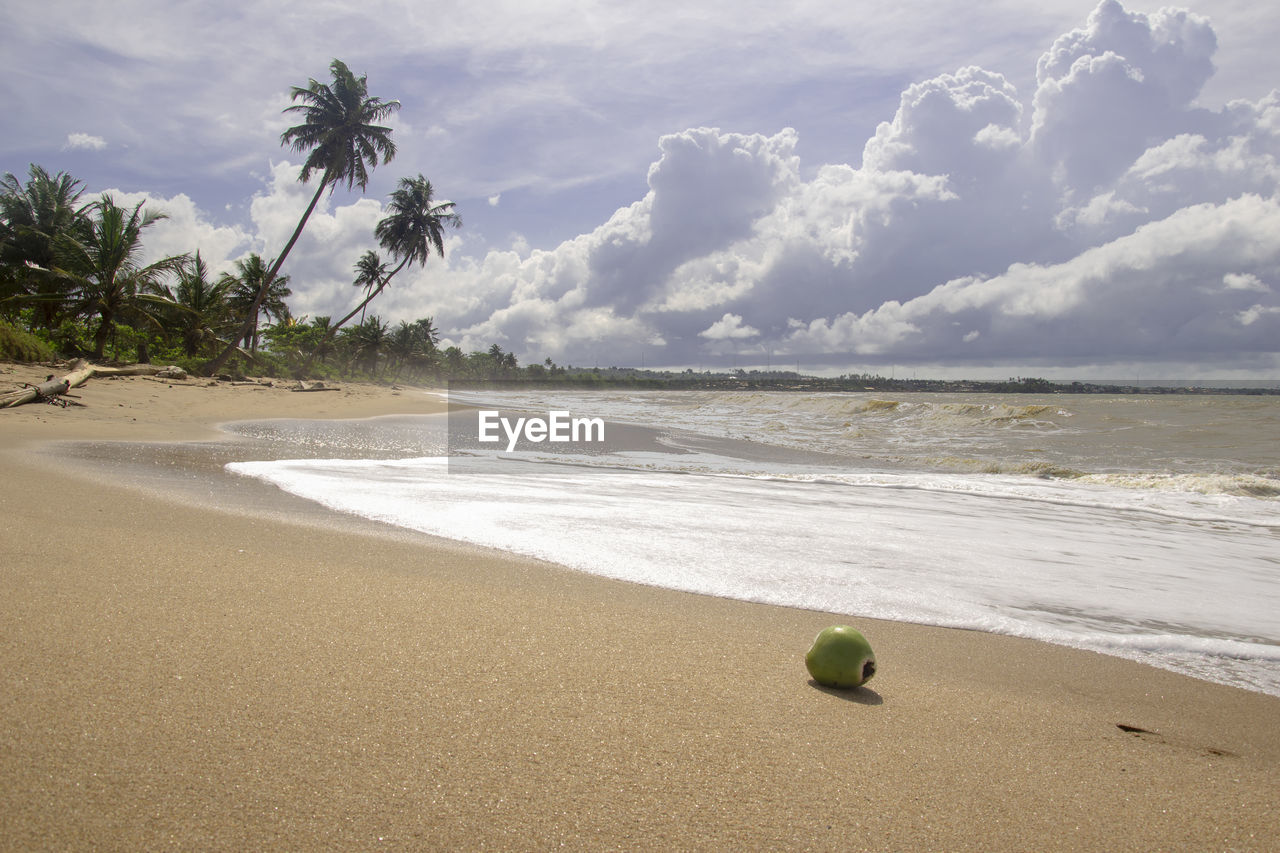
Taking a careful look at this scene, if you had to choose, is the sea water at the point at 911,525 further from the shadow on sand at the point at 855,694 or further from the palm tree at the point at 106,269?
the palm tree at the point at 106,269

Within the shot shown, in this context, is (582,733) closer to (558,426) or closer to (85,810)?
(85,810)

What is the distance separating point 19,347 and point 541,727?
22324 millimetres

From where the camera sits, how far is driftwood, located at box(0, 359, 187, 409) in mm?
10648

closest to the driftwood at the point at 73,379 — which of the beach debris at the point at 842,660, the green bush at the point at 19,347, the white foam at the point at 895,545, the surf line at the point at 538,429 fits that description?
the green bush at the point at 19,347

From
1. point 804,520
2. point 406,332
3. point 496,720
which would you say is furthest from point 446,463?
point 406,332

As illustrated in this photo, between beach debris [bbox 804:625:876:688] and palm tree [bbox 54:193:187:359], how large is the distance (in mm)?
25725

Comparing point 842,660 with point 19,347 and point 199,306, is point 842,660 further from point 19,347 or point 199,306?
point 199,306

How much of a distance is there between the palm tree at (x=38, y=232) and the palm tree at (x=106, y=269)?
1.63 ft

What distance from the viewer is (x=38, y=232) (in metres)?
Result: 21.8

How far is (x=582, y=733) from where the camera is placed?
1.78 metres

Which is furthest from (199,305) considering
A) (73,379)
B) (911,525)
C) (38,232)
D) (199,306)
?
(911,525)

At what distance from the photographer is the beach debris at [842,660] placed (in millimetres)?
2180

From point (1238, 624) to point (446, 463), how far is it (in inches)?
317

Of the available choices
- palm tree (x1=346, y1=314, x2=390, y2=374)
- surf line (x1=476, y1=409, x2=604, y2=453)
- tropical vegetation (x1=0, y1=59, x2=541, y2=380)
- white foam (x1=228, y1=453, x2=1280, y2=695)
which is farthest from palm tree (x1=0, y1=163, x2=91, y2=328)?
palm tree (x1=346, y1=314, x2=390, y2=374)
